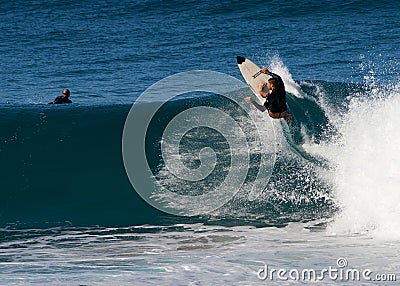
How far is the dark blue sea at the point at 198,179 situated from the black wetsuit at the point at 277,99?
4.87 ft

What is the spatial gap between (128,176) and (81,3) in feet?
59.3

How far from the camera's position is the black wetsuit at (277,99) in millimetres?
11602

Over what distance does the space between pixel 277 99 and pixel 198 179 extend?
2.25 meters

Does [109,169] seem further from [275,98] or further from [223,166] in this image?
[275,98]

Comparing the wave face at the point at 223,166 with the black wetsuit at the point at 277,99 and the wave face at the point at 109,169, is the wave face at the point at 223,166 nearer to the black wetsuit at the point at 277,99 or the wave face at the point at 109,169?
the wave face at the point at 109,169

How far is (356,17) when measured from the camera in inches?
1067

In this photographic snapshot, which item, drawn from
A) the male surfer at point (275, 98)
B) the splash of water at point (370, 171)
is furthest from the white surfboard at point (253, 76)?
the splash of water at point (370, 171)

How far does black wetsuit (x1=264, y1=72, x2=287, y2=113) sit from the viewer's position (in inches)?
457

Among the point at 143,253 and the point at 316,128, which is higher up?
the point at 316,128

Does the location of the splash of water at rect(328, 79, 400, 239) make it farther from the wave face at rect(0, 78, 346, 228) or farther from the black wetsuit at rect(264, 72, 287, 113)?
the black wetsuit at rect(264, 72, 287, 113)

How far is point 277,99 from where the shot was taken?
11.6 metres

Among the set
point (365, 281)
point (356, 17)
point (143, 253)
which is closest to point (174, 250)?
point (143, 253)

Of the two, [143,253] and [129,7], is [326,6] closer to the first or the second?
[129,7]

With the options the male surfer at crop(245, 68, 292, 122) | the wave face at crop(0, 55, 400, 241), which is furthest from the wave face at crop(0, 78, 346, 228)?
the male surfer at crop(245, 68, 292, 122)
